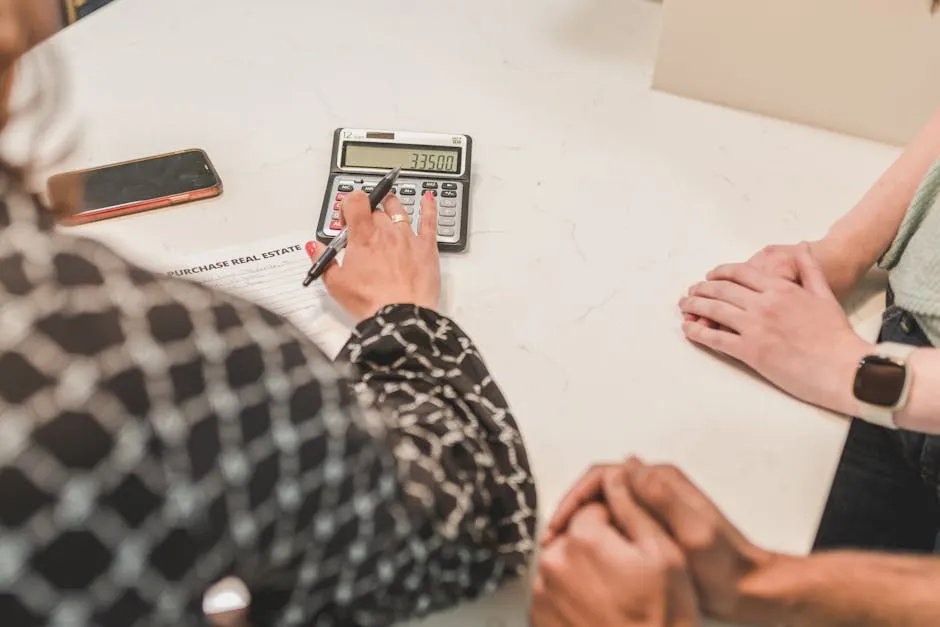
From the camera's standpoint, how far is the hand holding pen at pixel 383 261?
0.71m

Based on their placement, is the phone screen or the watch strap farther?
the phone screen

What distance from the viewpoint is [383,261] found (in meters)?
0.73

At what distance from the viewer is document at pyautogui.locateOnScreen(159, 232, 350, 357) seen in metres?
0.73

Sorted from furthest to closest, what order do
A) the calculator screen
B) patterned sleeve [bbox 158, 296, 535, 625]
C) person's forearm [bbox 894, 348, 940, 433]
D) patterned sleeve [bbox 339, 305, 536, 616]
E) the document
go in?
the calculator screen
the document
person's forearm [bbox 894, 348, 940, 433]
patterned sleeve [bbox 339, 305, 536, 616]
patterned sleeve [bbox 158, 296, 535, 625]

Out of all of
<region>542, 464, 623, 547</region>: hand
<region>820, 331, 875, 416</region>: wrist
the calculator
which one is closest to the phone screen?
the calculator

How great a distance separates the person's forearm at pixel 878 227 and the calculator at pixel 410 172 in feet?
1.11

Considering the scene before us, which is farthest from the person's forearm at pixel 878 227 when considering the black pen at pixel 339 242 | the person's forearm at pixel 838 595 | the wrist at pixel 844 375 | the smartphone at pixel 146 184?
the smartphone at pixel 146 184

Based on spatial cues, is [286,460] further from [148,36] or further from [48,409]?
[148,36]

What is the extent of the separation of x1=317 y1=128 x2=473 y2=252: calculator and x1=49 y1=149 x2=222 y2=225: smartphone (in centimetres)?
13

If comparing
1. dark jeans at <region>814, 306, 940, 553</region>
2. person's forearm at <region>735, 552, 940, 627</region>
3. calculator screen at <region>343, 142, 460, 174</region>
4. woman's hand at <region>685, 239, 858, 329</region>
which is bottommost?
dark jeans at <region>814, 306, 940, 553</region>

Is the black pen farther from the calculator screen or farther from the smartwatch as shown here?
the smartwatch

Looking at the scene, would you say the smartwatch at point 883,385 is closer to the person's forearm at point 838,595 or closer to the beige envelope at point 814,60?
the person's forearm at point 838,595

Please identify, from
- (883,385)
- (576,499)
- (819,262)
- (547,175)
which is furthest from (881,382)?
(547,175)

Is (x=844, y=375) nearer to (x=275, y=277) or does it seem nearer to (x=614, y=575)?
(x=614, y=575)
